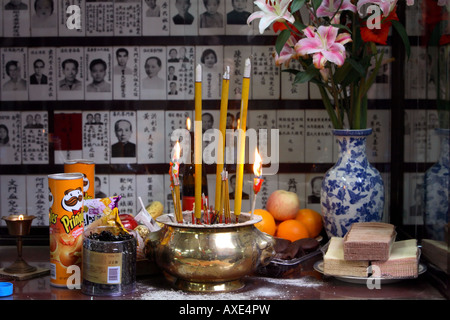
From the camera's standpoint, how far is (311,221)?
167 centimetres

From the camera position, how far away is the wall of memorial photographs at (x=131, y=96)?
66.9 inches

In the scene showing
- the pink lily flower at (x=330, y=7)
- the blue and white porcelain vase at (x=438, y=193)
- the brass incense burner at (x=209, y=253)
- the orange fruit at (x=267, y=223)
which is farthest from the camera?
the orange fruit at (x=267, y=223)

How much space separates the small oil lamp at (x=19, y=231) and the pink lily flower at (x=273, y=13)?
2.15 ft

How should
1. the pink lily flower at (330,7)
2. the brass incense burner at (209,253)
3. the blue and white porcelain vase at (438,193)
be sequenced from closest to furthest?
the brass incense burner at (209,253) < the blue and white porcelain vase at (438,193) < the pink lily flower at (330,7)

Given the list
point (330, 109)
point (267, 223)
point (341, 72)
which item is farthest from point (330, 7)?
point (267, 223)

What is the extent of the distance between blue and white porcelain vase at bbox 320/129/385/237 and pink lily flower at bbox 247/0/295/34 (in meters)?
0.31

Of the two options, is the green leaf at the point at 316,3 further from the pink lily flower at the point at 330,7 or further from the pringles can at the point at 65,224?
the pringles can at the point at 65,224

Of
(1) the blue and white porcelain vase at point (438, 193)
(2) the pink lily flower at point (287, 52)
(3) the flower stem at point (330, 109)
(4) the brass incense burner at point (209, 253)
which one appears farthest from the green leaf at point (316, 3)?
(4) the brass incense burner at point (209, 253)

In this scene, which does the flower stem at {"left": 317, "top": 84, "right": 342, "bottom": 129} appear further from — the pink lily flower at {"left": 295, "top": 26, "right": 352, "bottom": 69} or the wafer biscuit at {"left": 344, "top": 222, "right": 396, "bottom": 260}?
the wafer biscuit at {"left": 344, "top": 222, "right": 396, "bottom": 260}

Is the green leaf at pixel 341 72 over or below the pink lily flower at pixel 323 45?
below

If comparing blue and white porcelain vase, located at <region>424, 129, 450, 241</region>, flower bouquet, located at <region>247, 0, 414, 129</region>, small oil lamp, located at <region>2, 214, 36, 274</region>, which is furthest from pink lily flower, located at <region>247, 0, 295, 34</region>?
small oil lamp, located at <region>2, 214, 36, 274</region>

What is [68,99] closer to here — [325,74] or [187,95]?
[187,95]

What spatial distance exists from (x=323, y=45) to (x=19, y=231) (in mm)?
768
